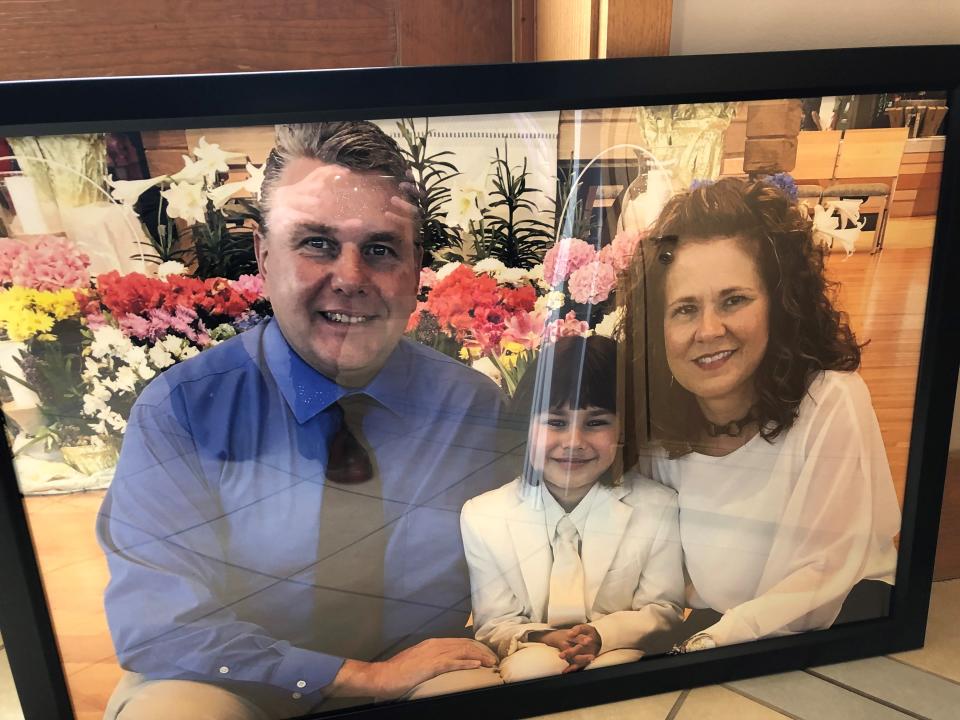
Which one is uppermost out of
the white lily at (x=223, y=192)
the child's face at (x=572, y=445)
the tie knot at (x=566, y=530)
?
the white lily at (x=223, y=192)

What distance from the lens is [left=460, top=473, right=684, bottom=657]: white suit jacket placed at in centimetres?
84

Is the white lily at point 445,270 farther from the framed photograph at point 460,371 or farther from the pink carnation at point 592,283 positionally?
the pink carnation at point 592,283

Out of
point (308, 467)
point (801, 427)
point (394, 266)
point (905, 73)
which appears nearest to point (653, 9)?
point (905, 73)

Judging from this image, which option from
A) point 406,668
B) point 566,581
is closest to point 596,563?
point 566,581

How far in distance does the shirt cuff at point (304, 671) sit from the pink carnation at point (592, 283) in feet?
1.64

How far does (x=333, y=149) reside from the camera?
0.70 meters

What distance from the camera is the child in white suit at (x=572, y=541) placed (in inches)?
31.7

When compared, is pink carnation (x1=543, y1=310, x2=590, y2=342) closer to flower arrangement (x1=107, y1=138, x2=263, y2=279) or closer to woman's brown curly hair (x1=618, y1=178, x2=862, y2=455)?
woman's brown curly hair (x1=618, y1=178, x2=862, y2=455)

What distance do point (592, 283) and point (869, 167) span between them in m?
0.33

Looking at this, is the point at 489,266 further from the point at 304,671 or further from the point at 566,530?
the point at 304,671

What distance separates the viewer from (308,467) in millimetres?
782

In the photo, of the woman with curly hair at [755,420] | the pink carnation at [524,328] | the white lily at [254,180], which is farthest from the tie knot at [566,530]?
the white lily at [254,180]

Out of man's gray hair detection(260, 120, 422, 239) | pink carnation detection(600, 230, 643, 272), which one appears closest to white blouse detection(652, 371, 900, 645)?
pink carnation detection(600, 230, 643, 272)

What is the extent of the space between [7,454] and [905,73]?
101 cm
